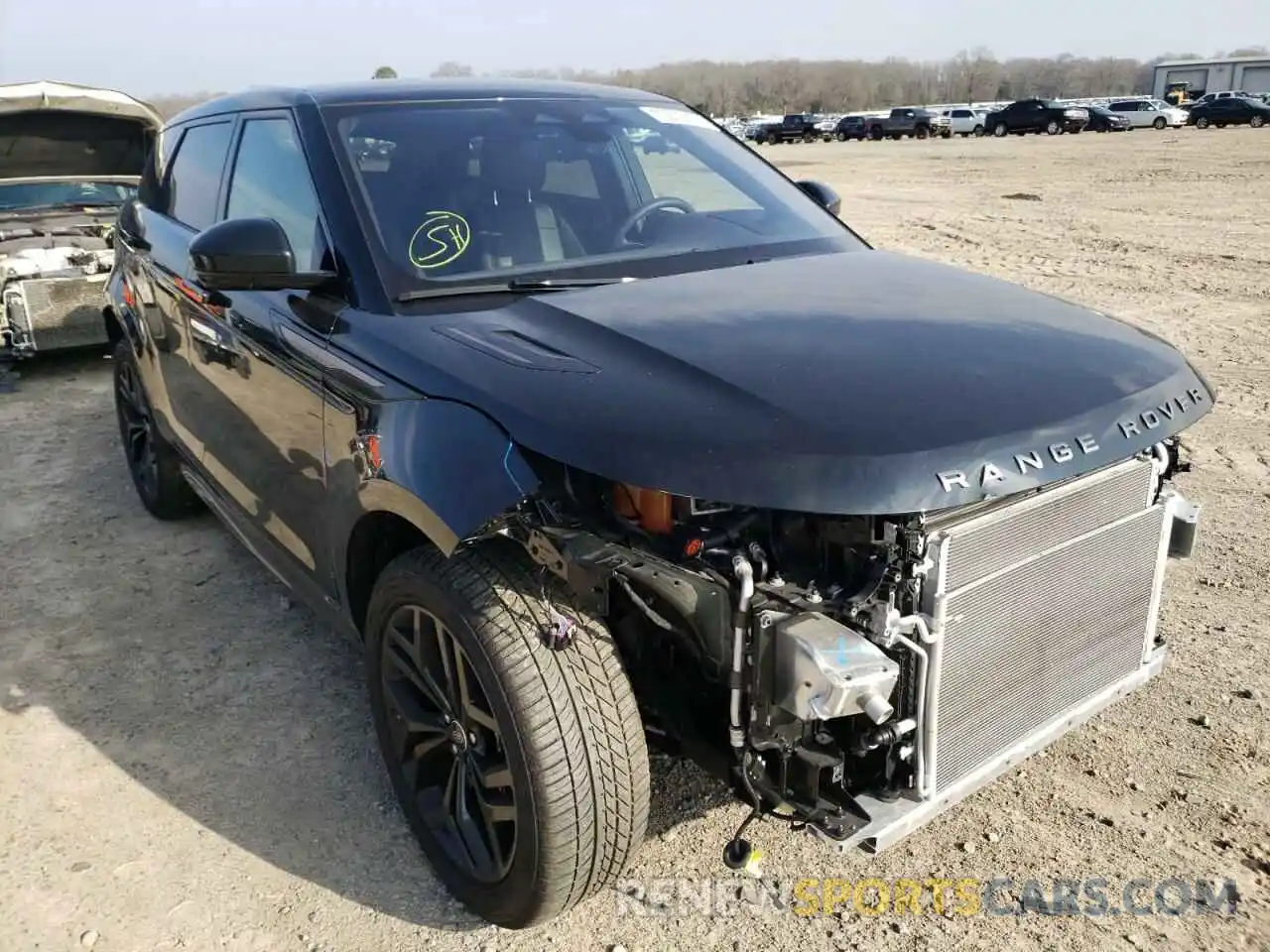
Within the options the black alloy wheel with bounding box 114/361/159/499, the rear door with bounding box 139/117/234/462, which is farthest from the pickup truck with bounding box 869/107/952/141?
the rear door with bounding box 139/117/234/462

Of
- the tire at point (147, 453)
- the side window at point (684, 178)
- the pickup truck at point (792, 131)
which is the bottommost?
the pickup truck at point (792, 131)

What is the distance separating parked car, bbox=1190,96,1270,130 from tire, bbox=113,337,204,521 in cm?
4952

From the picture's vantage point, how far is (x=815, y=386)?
2215 mm

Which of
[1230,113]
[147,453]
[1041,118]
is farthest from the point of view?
[1041,118]

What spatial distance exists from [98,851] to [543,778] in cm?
147

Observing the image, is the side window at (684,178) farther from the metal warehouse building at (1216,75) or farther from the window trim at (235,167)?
the metal warehouse building at (1216,75)

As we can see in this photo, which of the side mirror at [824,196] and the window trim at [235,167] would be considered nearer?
the window trim at [235,167]

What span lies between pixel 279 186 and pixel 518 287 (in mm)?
986

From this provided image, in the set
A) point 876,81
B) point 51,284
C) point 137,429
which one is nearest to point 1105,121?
point 51,284

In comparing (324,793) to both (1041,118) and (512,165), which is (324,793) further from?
(1041,118)

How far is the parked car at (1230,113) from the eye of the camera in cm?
4412

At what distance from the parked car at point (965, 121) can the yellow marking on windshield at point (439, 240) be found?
52212mm


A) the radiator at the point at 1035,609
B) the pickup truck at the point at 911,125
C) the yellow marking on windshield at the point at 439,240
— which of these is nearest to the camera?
the radiator at the point at 1035,609

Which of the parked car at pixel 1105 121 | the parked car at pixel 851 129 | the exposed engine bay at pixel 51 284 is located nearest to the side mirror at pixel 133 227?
the exposed engine bay at pixel 51 284
